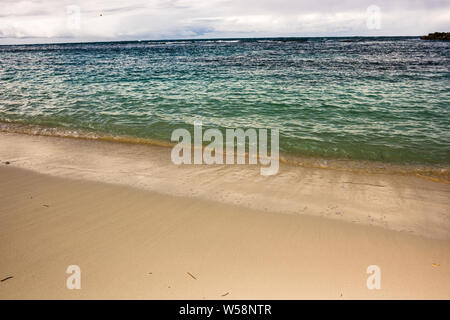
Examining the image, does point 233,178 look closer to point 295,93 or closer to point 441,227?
point 441,227

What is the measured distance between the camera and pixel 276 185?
16.6ft

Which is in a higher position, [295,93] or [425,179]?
[295,93]

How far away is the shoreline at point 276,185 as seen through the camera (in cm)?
410

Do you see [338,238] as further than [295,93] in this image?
No

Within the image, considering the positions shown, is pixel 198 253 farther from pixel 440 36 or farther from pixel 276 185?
pixel 440 36

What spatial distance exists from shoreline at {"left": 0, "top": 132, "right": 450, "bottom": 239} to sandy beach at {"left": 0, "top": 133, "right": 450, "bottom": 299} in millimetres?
27

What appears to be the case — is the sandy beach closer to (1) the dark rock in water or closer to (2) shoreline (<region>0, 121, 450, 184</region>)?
(2) shoreline (<region>0, 121, 450, 184</region>)

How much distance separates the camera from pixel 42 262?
9.98 ft

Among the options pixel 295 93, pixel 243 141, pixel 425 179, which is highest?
pixel 295 93

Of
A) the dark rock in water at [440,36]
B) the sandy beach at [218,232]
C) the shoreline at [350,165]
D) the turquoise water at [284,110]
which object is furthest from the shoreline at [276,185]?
the dark rock in water at [440,36]

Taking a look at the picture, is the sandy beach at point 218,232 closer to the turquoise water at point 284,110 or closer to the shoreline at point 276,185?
the shoreline at point 276,185

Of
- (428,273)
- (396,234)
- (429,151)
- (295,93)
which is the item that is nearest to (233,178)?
(396,234)

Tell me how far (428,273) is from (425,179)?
3.17m

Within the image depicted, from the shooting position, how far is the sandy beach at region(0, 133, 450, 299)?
9.07 ft
